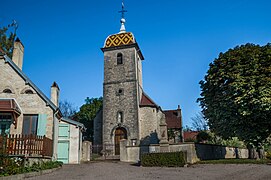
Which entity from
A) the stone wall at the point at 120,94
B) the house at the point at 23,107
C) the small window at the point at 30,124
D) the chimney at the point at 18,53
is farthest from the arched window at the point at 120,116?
the small window at the point at 30,124

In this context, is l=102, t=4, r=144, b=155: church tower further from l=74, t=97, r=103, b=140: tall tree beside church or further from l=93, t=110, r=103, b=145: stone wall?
l=74, t=97, r=103, b=140: tall tree beside church

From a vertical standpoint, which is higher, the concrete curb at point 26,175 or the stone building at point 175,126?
the stone building at point 175,126

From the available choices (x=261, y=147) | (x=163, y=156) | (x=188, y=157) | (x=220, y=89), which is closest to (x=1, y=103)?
(x=163, y=156)

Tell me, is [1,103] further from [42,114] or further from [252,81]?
[252,81]

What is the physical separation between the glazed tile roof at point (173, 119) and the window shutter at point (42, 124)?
21870mm

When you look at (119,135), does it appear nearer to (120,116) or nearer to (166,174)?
(120,116)

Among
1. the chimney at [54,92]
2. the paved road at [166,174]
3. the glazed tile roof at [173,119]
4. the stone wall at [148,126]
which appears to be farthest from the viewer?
the glazed tile roof at [173,119]

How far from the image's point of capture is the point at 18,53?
55.9ft

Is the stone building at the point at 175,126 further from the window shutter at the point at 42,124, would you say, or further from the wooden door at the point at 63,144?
the window shutter at the point at 42,124

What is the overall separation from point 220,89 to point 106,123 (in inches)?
511

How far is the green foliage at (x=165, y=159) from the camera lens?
13641 millimetres

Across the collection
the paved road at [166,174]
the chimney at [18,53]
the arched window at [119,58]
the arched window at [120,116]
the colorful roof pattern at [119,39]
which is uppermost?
the colorful roof pattern at [119,39]

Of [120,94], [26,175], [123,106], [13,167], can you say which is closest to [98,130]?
[123,106]

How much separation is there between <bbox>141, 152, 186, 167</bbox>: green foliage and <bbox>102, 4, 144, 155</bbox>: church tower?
8.70m
